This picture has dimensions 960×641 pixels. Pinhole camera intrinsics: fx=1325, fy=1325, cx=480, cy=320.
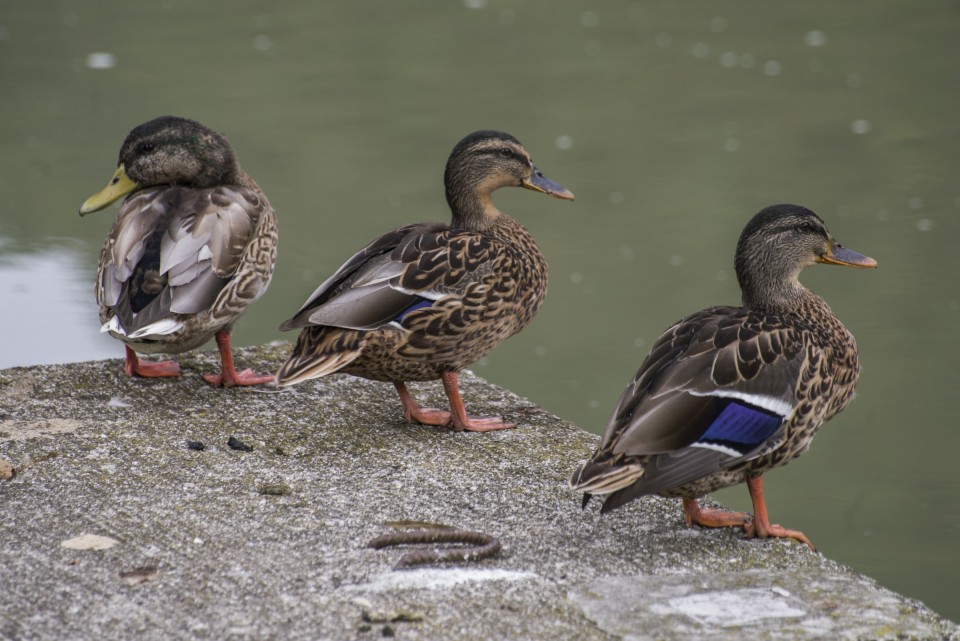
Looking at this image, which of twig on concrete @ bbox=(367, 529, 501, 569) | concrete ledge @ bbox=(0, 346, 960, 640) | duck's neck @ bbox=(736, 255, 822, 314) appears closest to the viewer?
concrete ledge @ bbox=(0, 346, 960, 640)

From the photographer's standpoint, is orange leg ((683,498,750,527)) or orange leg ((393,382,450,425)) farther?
orange leg ((393,382,450,425))

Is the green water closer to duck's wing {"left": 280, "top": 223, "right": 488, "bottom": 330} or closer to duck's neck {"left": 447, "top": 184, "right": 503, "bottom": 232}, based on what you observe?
duck's neck {"left": 447, "top": 184, "right": 503, "bottom": 232}

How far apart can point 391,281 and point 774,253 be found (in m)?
1.24

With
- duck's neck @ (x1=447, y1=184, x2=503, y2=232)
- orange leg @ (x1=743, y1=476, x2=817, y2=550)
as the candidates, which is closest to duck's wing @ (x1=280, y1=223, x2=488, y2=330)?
duck's neck @ (x1=447, y1=184, x2=503, y2=232)

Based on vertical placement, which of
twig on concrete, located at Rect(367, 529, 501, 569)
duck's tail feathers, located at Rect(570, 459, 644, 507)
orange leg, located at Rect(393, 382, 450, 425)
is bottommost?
orange leg, located at Rect(393, 382, 450, 425)

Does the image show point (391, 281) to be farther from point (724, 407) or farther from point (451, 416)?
point (724, 407)

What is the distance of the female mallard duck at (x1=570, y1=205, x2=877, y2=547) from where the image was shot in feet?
11.2

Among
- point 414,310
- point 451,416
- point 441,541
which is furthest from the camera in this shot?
point 451,416

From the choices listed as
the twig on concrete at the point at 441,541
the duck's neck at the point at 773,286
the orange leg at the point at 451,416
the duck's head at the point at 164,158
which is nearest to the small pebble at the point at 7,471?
the twig on concrete at the point at 441,541

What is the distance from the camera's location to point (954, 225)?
8227 mm

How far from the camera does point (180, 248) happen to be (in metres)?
4.69

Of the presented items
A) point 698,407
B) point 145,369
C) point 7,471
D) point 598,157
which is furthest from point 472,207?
point 598,157

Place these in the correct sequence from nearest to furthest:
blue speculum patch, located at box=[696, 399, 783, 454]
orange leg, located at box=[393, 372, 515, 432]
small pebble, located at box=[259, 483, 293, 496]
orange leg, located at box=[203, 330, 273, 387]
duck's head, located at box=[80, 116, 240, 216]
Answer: blue speculum patch, located at box=[696, 399, 783, 454] → small pebble, located at box=[259, 483, 293, 496] → orange leg, located at box=[393, 372, 515, 432] → orange leg, located at box=[203, 330, 273, 387] → duck's head, located at box=[80, 116, 240, 216]

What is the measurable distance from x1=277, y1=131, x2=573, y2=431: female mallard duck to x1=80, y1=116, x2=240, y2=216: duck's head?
1.00 meters
